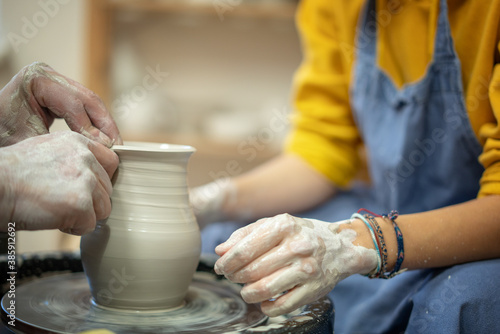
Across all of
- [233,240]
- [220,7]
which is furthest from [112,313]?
[220,7]

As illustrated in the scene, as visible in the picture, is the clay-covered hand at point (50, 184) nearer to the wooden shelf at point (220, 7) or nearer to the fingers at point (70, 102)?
the fingers at point (70, 102)

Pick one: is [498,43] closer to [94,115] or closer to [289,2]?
[94,115]

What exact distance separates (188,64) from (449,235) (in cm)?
196

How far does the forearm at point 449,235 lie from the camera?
787 mm

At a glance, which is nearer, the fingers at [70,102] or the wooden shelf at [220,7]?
the fingers at [70,102]

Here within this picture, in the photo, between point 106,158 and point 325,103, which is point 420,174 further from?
point 106,158

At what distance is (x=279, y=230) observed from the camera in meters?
0.66

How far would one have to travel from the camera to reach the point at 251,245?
2.14ft

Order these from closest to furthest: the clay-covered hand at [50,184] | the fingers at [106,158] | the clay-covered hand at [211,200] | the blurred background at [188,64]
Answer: the clay-covered hand at [50,184] → the fingers at [106,158] → the clay-covered hand at [211,200] → the blurred background at [188,64]

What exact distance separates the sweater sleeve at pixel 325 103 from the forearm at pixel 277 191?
0.04m

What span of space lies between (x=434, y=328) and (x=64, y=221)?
0.57 metres

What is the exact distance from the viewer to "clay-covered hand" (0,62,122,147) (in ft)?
2.46

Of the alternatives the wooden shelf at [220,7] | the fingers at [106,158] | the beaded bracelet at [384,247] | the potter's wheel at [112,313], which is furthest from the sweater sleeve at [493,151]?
the wooden shelf at [220,7]

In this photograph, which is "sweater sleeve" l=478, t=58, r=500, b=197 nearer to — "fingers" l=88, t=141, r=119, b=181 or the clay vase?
the clay vase
